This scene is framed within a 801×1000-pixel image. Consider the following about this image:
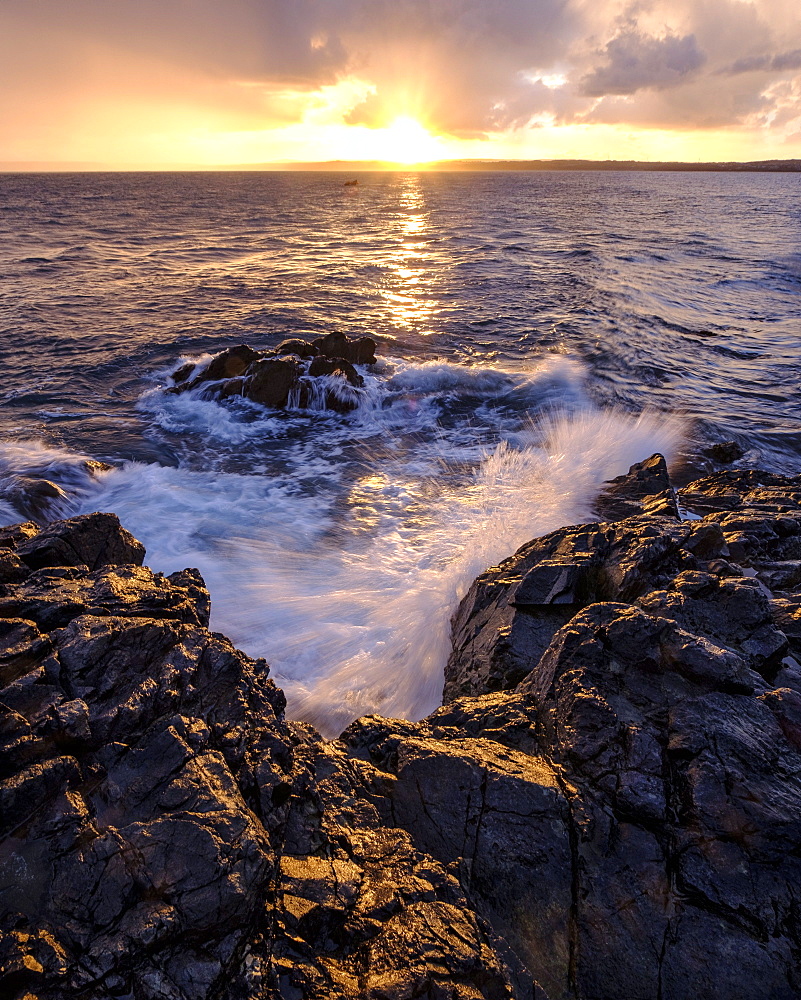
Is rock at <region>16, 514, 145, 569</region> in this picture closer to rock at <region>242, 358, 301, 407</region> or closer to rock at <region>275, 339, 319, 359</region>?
rock at <region>242, 358, 301, 407</region>

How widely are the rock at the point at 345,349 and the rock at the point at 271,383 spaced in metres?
2.48

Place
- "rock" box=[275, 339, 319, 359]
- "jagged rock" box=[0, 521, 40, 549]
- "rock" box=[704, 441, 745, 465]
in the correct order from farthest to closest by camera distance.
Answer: "rock" box=[275, 339, 319, 359], "rock" box=[704, 441, 745, 465], "jagged rock" box=[0, 521, 40, 549]

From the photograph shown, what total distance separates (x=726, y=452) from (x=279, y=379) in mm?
11409

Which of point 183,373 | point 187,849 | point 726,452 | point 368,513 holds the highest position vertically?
point 187,849

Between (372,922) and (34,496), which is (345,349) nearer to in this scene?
(34,496)

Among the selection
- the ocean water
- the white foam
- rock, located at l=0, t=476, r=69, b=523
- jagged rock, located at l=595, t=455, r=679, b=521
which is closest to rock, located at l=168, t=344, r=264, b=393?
the ocean water

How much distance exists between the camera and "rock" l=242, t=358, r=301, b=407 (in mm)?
15414

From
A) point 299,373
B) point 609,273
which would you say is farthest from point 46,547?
point 609,273

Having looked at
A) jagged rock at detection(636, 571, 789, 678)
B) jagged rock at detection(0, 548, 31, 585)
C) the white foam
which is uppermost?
jagged rock at detection(0, 548, 31, 585)

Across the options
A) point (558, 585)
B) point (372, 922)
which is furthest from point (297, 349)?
point (372, 922)

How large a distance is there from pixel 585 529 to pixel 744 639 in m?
2.35

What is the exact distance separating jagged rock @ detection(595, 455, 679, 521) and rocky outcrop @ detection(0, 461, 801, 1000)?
4.44m

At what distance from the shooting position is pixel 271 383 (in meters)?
15.4

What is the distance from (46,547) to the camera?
5.46m
